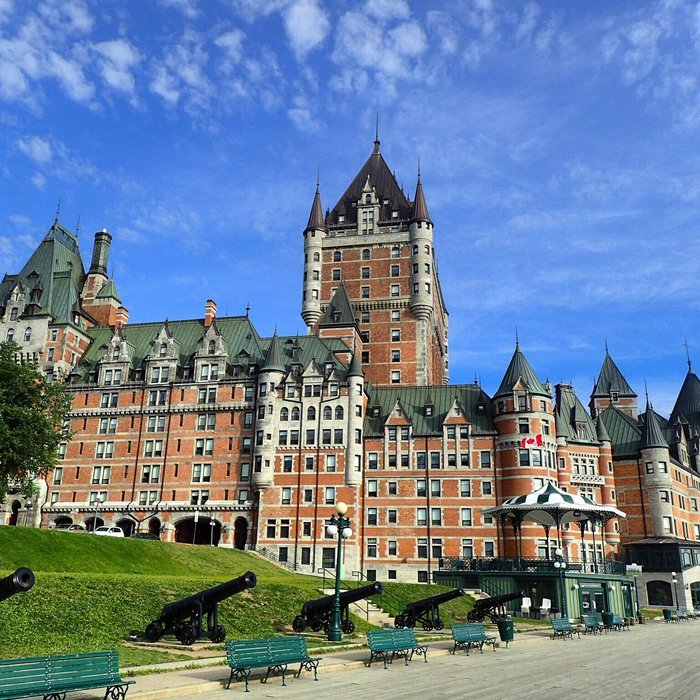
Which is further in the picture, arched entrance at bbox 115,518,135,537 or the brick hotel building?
arched entrance at bbox 115,518,135,537

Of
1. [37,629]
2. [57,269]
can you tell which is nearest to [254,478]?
[57,269]

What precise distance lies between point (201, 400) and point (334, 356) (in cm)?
1513

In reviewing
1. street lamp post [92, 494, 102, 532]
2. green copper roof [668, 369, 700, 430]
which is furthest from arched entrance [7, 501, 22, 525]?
green copper roof [668, 369, 700, 430]

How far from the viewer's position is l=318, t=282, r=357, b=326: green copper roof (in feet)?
271

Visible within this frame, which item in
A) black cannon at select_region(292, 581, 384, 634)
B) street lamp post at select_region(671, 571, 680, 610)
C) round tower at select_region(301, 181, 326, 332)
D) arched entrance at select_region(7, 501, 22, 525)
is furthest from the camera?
round tower at select_region(301, 181, 326, 332)

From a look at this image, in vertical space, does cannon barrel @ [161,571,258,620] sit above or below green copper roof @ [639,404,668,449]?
below

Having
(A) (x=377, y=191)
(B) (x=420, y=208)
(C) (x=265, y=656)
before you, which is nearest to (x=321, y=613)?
(C) (x=265, y=656)

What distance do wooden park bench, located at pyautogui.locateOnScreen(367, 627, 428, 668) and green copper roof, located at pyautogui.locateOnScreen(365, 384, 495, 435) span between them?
48.9m

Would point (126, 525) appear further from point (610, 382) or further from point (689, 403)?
point (689, 403)

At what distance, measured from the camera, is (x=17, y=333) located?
8050cm

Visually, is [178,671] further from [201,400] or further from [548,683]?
[201,400]

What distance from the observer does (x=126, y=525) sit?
Result: 2881 inches

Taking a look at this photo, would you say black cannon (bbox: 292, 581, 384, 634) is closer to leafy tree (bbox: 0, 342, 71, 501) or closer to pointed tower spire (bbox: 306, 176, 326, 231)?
leafy tree (bbox: 0, 342, 71, 501)

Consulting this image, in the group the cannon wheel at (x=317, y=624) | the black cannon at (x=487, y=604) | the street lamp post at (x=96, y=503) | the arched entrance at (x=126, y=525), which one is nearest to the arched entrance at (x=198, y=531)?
the arched entrance at (x=126, y=525)
